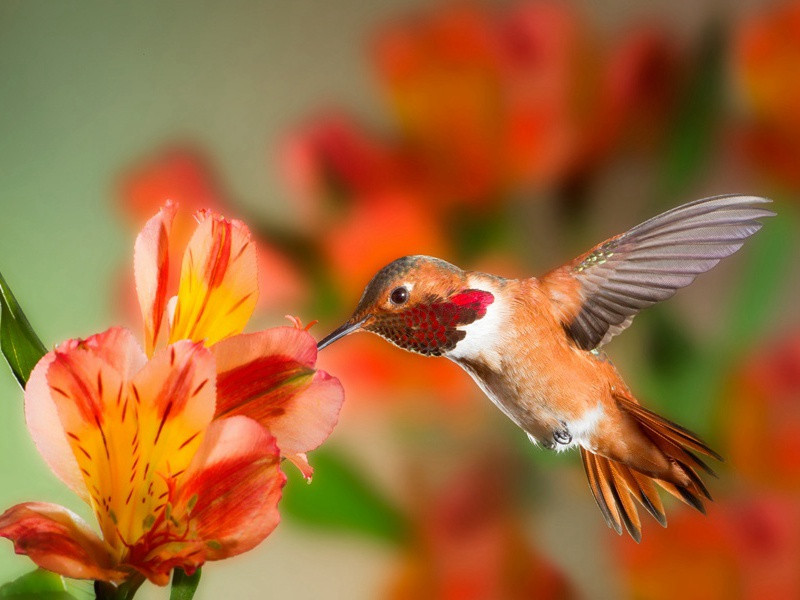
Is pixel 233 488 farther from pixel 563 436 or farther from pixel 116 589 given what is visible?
pixel 563 436

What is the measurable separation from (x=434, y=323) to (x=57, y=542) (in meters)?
Result: 0.38

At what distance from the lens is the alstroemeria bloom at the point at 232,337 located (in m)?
0.47

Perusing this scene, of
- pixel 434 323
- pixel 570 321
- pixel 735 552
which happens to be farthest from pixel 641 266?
pixel 735 552

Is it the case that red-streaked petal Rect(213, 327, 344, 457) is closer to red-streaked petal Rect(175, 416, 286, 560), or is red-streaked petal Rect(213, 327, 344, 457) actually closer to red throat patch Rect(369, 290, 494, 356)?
red-streaked petal Rect(175, 416, 286, 560)

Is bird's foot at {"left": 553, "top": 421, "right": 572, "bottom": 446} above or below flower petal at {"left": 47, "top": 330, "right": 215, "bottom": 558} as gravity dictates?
below

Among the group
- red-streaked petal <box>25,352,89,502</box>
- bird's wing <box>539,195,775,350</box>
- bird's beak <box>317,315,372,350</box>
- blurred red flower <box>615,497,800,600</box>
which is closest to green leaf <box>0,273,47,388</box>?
red-streaked petal <box>25,352,89,502</box>


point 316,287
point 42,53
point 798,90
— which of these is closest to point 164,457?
point 316,287

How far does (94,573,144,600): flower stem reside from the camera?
42 cm

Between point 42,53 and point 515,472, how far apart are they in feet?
2.09

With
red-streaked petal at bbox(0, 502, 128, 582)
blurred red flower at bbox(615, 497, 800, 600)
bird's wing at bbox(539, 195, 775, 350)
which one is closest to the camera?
red-streaked petal at bbox(0, 502, 128, 582)

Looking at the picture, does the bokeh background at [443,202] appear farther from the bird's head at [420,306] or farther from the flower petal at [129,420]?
the flower petal at [129,420]

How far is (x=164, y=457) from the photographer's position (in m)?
0.45

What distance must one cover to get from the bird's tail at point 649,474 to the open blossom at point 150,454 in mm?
403

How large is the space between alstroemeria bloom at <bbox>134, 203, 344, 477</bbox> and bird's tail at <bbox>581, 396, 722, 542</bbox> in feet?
1.21
